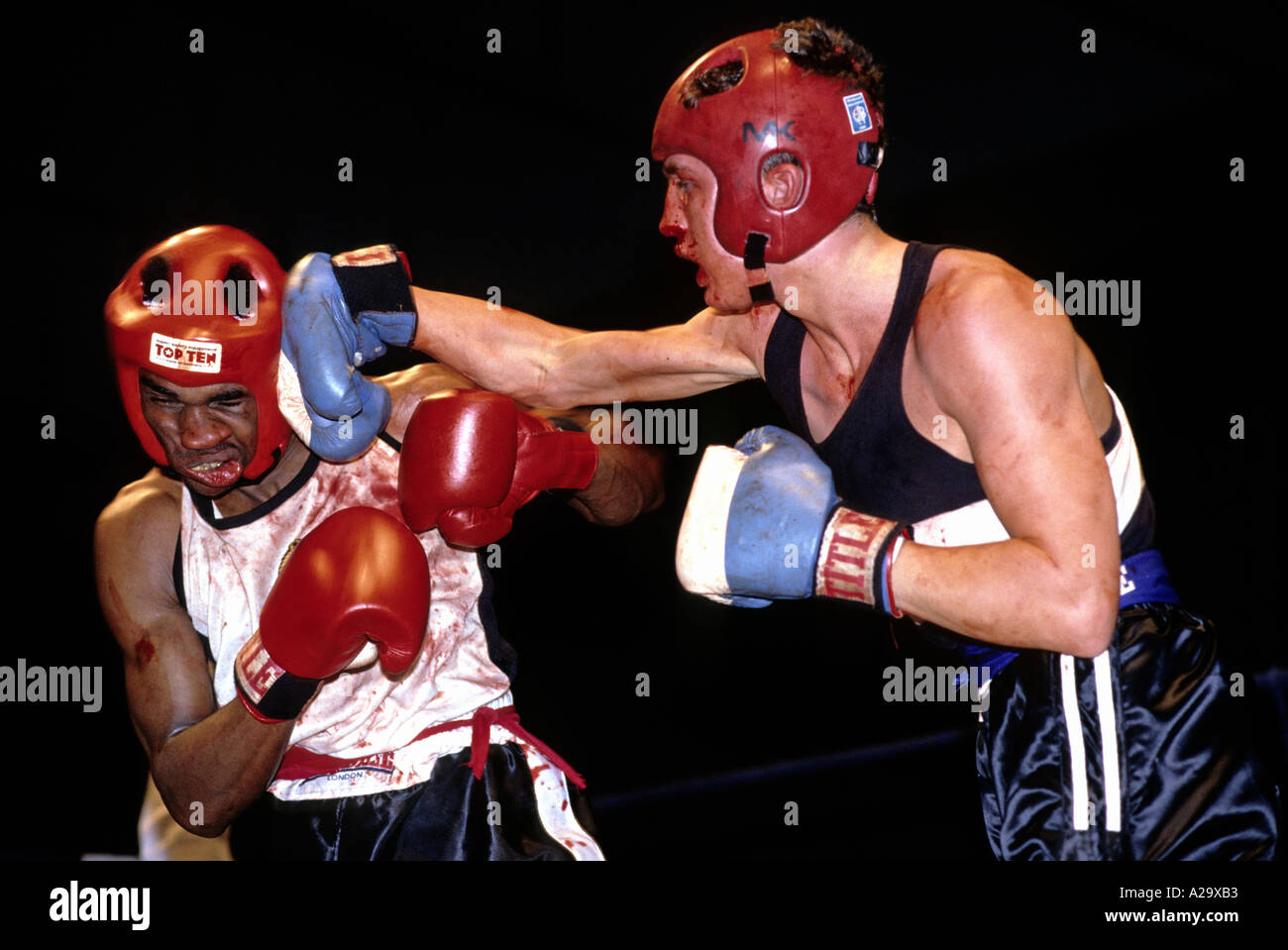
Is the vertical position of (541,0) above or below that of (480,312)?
above

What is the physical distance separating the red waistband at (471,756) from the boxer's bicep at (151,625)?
18 centimetres

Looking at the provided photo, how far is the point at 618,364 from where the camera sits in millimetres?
2307

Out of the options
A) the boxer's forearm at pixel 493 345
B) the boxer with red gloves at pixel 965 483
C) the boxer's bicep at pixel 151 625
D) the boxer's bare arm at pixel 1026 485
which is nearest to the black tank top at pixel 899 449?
the boxer with red gloves at pixel 965 483

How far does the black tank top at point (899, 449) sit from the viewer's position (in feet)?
5.78

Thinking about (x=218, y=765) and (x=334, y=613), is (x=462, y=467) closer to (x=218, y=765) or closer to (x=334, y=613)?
(x=334, y=613)

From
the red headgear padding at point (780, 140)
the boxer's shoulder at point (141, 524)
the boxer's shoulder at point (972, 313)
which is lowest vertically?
the boxer's shoulder at point (141, 524)

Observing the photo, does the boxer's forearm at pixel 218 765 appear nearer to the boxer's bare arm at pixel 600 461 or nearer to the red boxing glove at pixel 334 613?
the red boxing glove at pixel 334 613

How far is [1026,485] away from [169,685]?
4.92 ft

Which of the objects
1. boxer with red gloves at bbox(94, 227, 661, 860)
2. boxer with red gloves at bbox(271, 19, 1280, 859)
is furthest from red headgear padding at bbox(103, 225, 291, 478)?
boxer with red gloves at bbox(271, 19, 1280, 859)

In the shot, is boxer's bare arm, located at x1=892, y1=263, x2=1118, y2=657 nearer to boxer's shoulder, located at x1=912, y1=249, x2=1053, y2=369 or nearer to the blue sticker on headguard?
boxer's shoulder, located at x1=912, y1=249, x2=1053, y2=369

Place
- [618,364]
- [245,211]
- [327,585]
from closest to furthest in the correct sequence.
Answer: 1. [327,585]
2. [618,364]
3. [245,211]

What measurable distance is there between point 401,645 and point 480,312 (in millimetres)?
723
